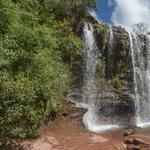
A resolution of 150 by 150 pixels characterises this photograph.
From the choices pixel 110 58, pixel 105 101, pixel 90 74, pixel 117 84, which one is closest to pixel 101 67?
pixel 90 74

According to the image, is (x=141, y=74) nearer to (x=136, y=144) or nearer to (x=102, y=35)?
(x=102, y=35)

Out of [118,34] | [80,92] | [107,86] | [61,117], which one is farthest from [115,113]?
[118,34]

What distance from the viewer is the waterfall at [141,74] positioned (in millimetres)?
11734

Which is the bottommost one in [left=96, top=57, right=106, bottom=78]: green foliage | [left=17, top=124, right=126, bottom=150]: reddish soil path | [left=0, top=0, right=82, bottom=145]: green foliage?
[left=17, top=124, right=126, bottom=150]: reddish soil path

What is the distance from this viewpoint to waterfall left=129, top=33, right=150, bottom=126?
11.7 meters

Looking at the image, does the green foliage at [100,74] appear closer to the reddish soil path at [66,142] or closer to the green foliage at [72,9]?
the green foliage at [72,9]

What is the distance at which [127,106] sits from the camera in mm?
11344

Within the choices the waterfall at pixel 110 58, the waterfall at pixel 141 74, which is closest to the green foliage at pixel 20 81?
the waterfall at pixel 110 58

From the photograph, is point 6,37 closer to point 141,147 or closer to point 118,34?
point 141,147

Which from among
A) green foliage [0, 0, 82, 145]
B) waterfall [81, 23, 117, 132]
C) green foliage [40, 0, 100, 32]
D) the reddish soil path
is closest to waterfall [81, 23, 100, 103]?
waterfall [81, 23, 117, 132]

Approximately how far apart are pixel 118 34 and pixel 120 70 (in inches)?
160

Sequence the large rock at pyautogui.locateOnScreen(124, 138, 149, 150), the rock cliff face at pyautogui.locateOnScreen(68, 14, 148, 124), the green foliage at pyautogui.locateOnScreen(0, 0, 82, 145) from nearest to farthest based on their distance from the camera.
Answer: the green foliage at pyautogui.locateOnScreen(0, 0, 82, 145)
the large rock at pyautogui.locateOnScreen(124, 138, 149, 150)
the rock cliff face at pyautogui.locateOnScreen(68, 14, 148, 124)

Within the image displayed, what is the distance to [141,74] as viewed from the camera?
1309cm

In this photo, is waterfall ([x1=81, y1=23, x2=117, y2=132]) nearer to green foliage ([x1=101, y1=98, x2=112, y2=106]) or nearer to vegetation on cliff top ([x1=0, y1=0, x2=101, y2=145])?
green foliage ([x1=101, y1=98, x2=112, y2=106])
